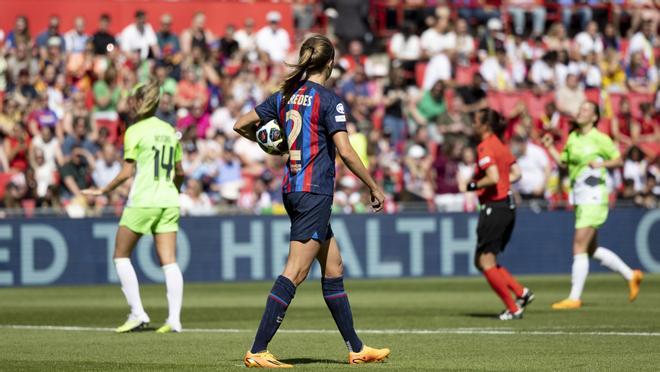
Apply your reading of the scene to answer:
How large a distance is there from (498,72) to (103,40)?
871 cm

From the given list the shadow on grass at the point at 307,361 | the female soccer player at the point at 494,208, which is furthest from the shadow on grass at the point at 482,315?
the shadow on grass at the point at 307,361

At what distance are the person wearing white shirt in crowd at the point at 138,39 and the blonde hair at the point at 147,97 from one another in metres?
13.7

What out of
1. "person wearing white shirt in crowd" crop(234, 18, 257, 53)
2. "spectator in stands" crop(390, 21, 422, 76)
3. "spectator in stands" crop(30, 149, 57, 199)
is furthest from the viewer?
"spectator in stands" crop(390, 21, 422, 76)

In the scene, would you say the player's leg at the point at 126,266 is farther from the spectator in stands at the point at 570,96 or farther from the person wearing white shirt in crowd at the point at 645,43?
the person wearing white shirt in crowd at the point at 645,43

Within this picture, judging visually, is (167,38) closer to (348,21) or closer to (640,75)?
(348,21)

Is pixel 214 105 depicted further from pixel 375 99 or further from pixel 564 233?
pixel 564 233

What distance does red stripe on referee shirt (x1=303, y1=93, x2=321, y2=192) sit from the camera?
9289 mm

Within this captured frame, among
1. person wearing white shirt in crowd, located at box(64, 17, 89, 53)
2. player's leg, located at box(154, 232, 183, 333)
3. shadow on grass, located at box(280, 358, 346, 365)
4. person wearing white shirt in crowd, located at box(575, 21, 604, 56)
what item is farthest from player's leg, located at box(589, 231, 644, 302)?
person wearing white shirt in crowd, located at box(575, 21, 604, 56)

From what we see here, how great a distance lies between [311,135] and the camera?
9336 millimetres

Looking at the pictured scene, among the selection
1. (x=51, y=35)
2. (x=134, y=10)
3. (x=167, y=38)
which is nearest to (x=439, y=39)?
(x=167, y=38)

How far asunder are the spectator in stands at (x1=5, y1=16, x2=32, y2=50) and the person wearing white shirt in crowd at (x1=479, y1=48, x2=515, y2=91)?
385 inches

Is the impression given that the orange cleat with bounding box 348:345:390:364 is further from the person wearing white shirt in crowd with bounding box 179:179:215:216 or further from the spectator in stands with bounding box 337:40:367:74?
the spectator in stands with bounding box 337:40:367:74

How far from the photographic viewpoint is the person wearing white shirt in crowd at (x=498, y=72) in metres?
28.5

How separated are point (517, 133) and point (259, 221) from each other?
6560 millimetres
